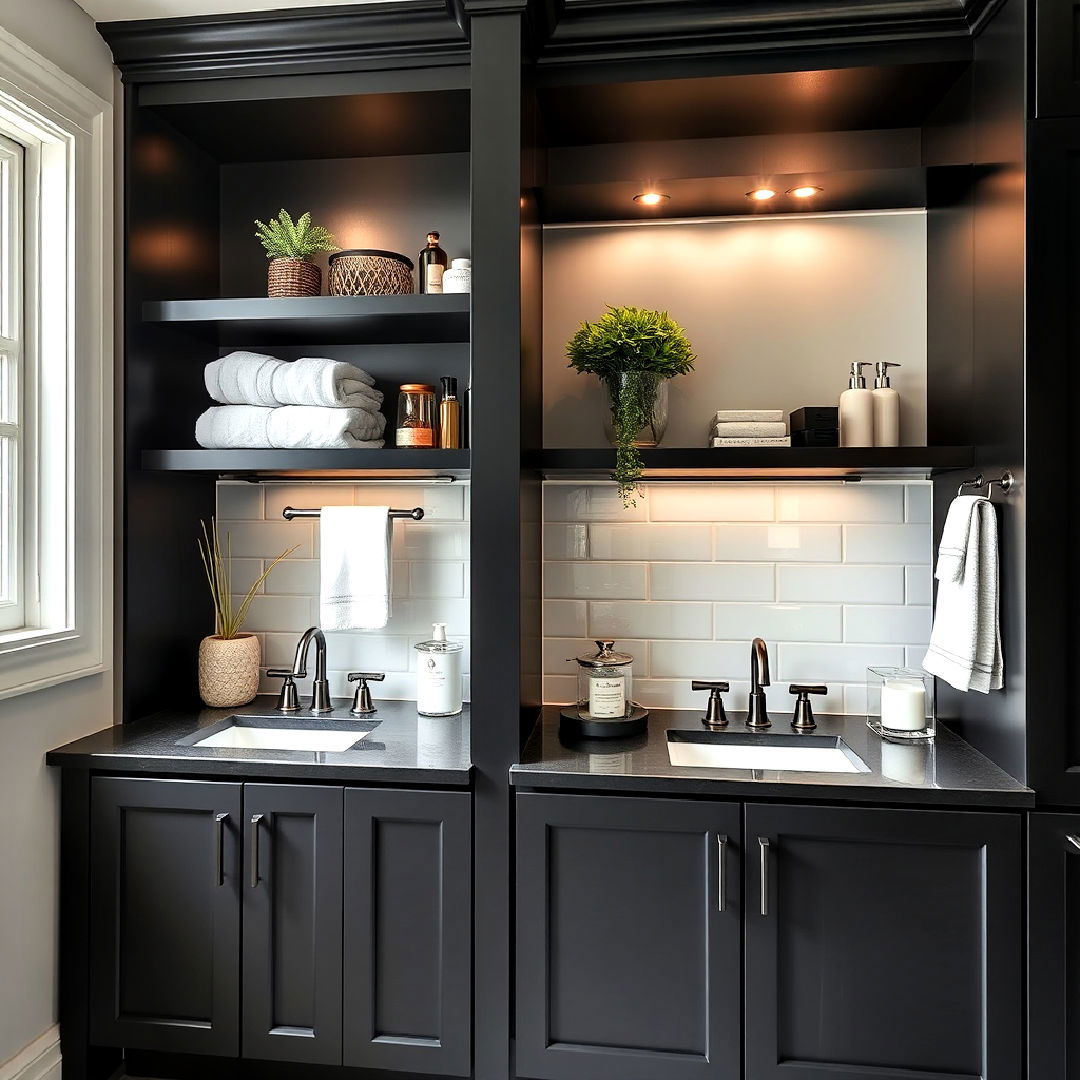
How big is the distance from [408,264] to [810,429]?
1.11 metres

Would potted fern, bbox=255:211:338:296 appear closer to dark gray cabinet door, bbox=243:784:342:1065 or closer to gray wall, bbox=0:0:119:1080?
gray wall, bbox=0:0:119:1080

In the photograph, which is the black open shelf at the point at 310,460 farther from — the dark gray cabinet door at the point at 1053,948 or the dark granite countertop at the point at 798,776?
the dark gray cabinet door at the point at 1053,948

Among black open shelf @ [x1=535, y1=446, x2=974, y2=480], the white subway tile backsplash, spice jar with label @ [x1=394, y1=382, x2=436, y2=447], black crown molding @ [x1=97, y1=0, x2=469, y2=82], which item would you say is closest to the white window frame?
black crown molding @ [x1=97, y1=0, x2=469, y2=82]

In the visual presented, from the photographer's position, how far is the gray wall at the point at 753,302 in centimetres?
229

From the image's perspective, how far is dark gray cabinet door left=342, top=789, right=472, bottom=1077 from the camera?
1.80 metres

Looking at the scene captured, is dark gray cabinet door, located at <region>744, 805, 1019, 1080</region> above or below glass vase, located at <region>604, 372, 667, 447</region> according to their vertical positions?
below

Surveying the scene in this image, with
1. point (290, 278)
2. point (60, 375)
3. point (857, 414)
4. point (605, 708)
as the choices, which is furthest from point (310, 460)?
point (857, 414)

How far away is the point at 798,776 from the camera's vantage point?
1765 mm

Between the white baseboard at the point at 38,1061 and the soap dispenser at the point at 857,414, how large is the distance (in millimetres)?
2292

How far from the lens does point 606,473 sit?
7.20 feet

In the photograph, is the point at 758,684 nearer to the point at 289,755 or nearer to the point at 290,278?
the point at 289,755

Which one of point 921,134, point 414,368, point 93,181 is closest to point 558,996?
point 414,368

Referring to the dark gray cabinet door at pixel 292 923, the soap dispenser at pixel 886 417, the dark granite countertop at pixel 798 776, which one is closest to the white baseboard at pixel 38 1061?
the dark gray cabinet door at pixel 292 923

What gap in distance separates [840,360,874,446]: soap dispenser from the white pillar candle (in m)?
0.61
